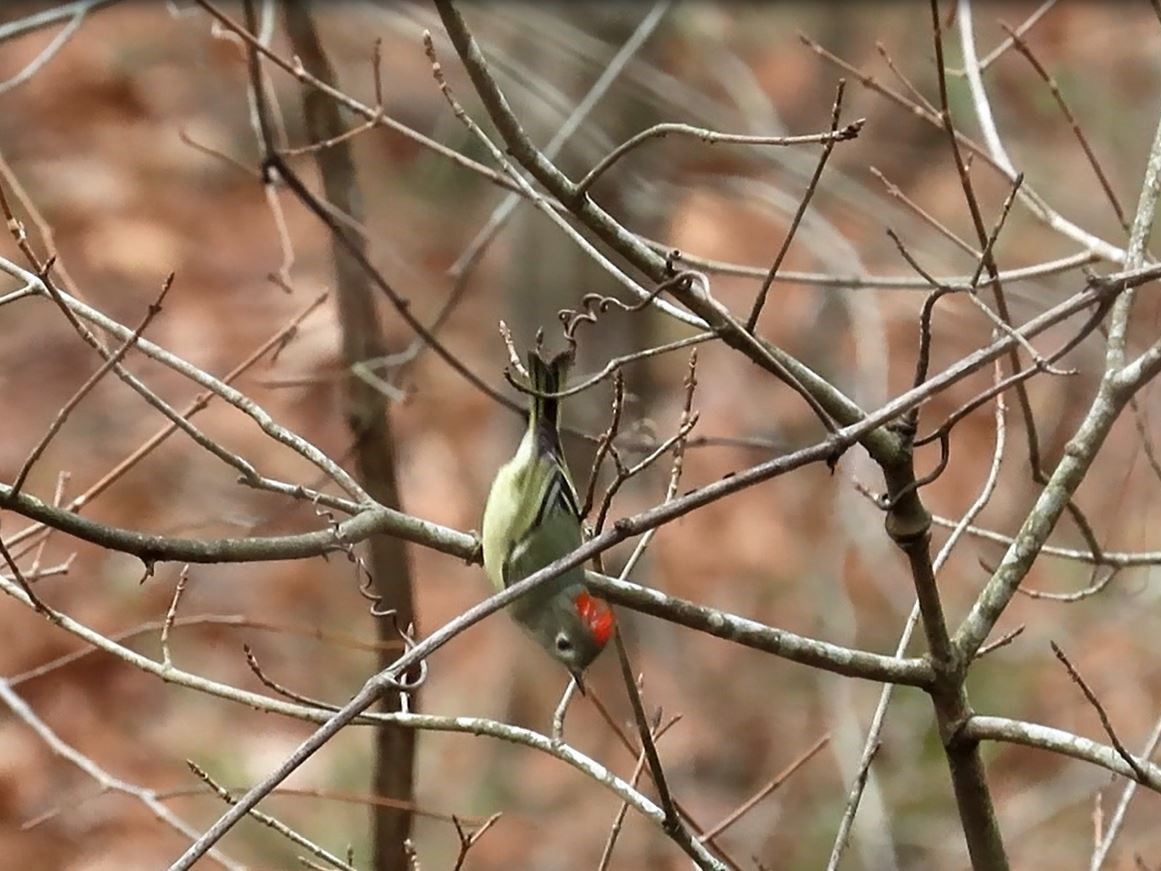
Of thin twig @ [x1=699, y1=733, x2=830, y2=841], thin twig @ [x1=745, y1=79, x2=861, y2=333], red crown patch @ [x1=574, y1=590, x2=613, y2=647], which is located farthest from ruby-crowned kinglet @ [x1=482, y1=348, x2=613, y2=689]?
thin twig @ [x1=699, y1=733, x2=830, y2=841]

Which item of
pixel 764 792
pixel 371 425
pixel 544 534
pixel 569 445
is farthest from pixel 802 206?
pixel 569 445

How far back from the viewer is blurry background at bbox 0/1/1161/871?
4387 mm

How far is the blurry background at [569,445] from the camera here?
14.4 ft

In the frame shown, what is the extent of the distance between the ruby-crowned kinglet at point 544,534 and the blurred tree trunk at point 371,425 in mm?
806

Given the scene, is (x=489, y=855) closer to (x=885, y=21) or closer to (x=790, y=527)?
(x=790, y=527)

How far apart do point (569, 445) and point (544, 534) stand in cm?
251

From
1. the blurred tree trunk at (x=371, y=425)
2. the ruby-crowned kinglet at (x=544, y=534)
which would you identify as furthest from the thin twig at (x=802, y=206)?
the blurred tree trunk at (x=371, y=425)

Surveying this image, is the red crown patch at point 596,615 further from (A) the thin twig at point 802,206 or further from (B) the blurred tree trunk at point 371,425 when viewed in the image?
(B) the blurred tree trunk at point 371,425

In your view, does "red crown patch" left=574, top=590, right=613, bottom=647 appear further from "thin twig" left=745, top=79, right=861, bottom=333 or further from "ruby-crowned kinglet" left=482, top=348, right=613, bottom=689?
"thin twig" left=745, top=79, right=861, bottom=333

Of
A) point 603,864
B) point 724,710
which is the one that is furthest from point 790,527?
point 603,864

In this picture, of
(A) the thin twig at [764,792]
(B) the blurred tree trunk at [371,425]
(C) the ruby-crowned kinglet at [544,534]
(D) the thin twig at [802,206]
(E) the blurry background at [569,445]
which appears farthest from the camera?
(E) the blurry background at [569,445]

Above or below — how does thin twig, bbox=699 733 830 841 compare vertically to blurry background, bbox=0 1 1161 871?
below

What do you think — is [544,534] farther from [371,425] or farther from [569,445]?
[569,445]

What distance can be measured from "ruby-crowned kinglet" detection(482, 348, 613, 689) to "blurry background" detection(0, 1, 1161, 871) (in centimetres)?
84
